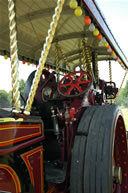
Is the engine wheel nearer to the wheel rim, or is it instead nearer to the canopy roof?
the wheel rim

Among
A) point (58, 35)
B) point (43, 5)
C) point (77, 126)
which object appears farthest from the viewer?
point (58, 35)

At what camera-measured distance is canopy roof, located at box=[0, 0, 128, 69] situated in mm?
2410

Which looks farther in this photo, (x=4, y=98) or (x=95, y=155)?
(x=4, y=98)

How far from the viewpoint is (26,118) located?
1287mm

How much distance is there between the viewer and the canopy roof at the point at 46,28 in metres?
2.41

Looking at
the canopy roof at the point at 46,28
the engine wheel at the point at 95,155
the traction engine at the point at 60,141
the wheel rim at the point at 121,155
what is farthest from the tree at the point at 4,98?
the engine wheel at the point at 95,155

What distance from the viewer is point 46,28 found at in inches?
144

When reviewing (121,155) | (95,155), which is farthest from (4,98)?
(95,155)

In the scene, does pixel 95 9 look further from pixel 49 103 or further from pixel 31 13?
pixel 31 13

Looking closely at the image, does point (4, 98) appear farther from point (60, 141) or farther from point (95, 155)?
point (95, 155)

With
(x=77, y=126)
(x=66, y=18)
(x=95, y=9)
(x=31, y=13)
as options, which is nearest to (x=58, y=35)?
(x=66, y=18)

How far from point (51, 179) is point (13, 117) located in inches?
33.0

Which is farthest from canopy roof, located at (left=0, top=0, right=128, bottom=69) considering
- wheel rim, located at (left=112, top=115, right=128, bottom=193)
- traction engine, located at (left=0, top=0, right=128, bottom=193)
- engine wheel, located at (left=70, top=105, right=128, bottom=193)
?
wheel rim, located at (left=112, top=115, right=128, bottom=193)

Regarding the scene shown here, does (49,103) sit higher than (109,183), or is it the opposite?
(49,103)
